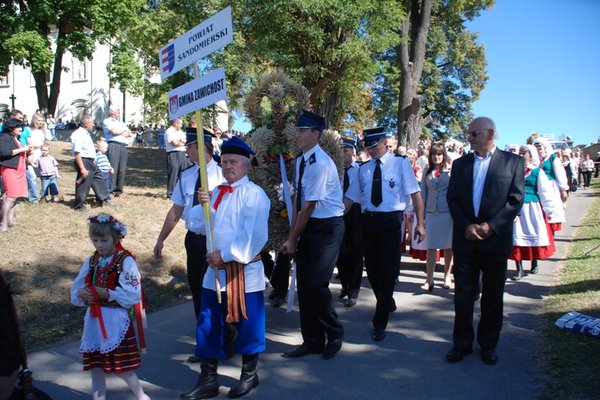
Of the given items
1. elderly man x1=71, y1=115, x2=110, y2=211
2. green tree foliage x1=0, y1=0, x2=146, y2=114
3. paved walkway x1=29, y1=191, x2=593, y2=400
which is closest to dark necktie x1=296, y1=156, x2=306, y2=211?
paved walkway x1=29, y1=191, x2=593, y2=400

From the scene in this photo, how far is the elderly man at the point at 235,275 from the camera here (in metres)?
4.32

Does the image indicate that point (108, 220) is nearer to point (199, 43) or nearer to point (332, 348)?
point (199, 43)

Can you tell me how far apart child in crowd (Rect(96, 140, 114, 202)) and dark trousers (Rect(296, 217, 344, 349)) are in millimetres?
6562

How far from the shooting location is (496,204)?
509 centimetres

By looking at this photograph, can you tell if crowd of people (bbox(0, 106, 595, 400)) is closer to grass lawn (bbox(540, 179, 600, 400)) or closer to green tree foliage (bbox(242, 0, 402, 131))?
grass lawn (bbox(540, 179, 600, 400))

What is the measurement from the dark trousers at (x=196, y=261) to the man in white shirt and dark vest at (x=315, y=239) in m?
0.76

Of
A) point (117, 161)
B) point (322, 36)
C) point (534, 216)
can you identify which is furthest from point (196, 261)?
point (322, 36)

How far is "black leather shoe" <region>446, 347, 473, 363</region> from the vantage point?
16.9ft

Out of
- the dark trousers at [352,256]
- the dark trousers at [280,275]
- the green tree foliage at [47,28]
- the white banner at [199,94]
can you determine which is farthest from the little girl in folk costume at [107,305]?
the green tree foliage at [47,28]

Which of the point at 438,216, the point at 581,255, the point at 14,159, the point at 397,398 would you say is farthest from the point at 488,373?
the point at 14,159

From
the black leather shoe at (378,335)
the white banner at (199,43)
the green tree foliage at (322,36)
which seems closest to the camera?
the white banner at (199,43)

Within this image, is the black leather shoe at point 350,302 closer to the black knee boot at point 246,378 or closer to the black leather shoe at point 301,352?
the black leather shoe at point 301,352

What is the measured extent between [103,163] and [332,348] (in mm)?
7136

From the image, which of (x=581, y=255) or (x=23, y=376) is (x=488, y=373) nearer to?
(x=23, y=376)
